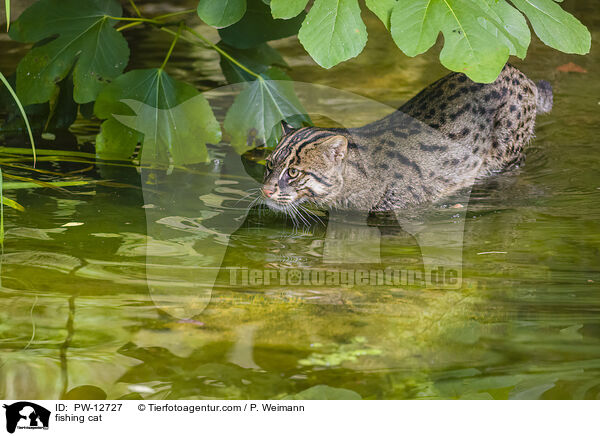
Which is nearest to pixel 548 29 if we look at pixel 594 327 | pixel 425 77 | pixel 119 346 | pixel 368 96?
pixel 594 327

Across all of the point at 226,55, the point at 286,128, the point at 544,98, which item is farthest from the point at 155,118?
the point at 544,98

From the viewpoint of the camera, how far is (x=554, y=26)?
335cm

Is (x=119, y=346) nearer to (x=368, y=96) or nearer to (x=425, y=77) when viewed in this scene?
(x=368, y=96)

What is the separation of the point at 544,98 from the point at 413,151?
1.62 metres

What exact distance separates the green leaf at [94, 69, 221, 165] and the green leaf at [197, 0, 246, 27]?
29.6 inches

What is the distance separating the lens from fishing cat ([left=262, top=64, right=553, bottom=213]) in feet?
14.5

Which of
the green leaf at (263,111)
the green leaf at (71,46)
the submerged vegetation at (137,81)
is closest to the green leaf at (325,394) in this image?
the submerged vegetation at (137,81)

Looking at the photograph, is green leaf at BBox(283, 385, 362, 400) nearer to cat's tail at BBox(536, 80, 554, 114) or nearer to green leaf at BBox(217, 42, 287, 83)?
green leaf at BBox(217, 42, 287, 83)

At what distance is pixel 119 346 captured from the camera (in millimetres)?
2678

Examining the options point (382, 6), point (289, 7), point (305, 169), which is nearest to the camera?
point (382, 6)

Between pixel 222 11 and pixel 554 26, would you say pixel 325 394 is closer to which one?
pixel 554 26
